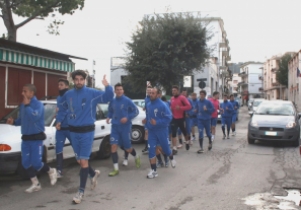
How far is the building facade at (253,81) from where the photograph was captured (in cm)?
9888

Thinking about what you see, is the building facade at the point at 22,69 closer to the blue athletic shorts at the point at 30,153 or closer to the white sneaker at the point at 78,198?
the blue athletic shorts at the point at 30,153

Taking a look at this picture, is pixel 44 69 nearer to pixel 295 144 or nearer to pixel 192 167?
pixel 192 167

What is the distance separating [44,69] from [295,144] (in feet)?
29.6

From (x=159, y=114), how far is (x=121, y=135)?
96cm

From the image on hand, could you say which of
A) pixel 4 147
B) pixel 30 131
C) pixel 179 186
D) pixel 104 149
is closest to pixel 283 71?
pixel 104 149

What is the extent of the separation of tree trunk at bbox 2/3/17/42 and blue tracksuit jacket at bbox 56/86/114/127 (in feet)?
33.6

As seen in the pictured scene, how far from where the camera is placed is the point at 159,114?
23.9 ft

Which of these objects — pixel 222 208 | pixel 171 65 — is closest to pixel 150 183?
pixel 222 208

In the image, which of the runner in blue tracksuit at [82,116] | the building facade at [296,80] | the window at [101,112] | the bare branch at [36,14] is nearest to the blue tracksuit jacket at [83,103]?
the runner in blue tracksuit at [82,116]

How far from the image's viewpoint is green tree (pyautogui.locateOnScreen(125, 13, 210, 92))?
21.9 meters

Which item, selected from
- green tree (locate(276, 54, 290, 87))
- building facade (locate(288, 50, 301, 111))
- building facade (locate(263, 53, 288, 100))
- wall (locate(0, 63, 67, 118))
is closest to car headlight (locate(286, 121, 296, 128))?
wall (locate(0, 63, 67, 118))

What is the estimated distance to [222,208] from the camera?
17.4 ft

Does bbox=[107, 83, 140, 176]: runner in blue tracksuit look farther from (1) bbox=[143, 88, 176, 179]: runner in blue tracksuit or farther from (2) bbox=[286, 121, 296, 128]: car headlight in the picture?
(2) bbox=[286, 121, 296, 128]: car headlight

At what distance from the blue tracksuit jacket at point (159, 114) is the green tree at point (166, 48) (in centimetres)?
1462
